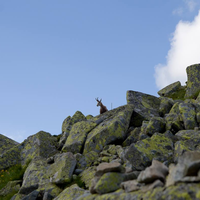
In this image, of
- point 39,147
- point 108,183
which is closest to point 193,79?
point 39,147

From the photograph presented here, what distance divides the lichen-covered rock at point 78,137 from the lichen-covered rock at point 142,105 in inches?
168

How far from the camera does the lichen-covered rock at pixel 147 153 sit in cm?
1327

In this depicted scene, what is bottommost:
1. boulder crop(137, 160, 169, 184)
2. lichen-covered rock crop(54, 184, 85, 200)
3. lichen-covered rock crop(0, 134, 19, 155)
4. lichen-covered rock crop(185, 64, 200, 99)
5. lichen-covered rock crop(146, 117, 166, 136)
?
lichen-covered rock crop(54, 184, 85, 200)

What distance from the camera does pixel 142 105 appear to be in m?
26.2

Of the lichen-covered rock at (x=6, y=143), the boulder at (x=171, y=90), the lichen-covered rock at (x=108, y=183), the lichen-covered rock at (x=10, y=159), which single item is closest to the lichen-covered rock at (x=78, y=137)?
the lichen-covered rock at (x=10, y=159)

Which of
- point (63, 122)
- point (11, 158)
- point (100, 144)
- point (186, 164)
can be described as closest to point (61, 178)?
point (100, 144)

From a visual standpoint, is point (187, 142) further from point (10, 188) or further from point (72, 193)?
point (10, 188)

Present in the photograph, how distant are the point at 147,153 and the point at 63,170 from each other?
6.04 m

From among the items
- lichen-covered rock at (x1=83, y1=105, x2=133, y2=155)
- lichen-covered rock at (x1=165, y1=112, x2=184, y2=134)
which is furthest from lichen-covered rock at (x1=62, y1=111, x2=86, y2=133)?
lichen-covered rock at (x1=165, y1=112, x2=184, y2=134)

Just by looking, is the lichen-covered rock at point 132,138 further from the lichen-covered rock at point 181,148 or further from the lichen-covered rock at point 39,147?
the lichen-covered rock at point 39,147

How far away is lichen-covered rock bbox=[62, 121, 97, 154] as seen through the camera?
21.0 metres

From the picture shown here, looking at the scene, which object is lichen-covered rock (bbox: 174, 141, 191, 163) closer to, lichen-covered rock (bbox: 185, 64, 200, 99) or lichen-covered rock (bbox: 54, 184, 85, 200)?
lichen-covered rock (bbox: 54, 184, 85, 200)

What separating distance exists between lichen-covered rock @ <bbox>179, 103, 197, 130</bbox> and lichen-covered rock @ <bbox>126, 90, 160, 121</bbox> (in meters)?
3.67

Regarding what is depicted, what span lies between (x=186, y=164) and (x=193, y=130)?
35.9ft
